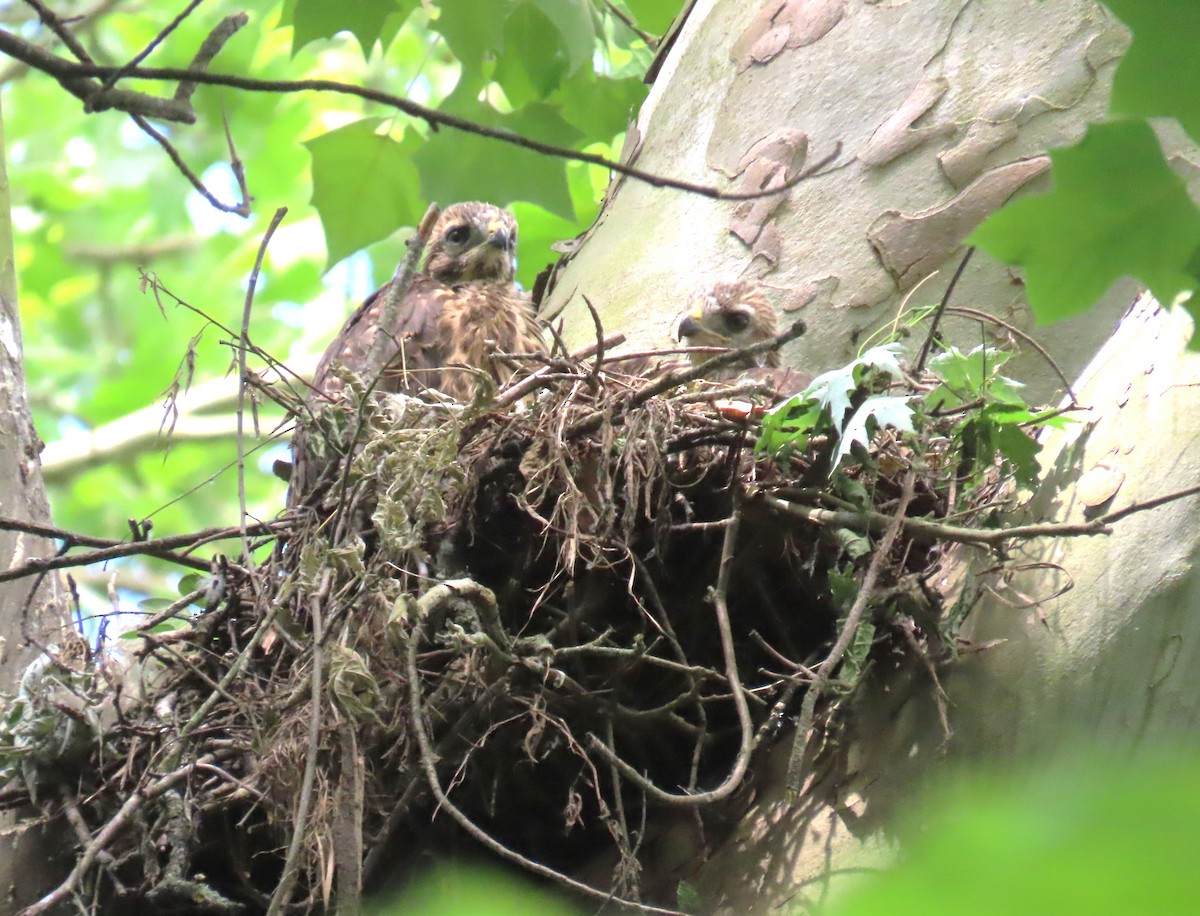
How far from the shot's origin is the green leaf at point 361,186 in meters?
4.22

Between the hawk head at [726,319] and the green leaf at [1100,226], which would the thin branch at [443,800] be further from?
the hawk head at [726,319]

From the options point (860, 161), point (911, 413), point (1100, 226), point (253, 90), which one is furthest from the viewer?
point (860, 161)

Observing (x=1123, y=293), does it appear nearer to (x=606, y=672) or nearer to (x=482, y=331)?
(x=606, y=672)

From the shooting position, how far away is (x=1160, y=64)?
1470mm

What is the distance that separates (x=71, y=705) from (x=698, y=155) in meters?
2.27

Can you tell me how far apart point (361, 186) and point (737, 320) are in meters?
1.45

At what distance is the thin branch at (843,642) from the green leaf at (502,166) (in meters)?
2.31

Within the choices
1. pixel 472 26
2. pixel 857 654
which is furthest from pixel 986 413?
pixel 472 26

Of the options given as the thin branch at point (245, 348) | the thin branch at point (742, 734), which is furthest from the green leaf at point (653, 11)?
the thin branch at point (742, 734)

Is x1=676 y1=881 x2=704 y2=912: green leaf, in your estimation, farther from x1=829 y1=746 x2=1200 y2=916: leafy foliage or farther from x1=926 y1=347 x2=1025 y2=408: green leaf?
x1=829 y1=746 x2=1200 y2=916: leafy foliage

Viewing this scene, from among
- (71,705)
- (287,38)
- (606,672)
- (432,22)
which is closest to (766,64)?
(432,22)

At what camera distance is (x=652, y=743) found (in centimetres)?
264

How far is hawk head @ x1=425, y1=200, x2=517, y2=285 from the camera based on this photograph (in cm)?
470

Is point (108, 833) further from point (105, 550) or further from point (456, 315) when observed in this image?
point (456, 315)
